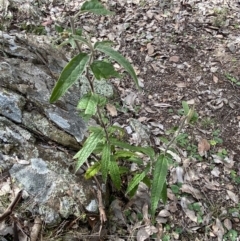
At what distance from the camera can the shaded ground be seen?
288cm

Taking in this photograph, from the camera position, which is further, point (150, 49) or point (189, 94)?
point (150, 49)

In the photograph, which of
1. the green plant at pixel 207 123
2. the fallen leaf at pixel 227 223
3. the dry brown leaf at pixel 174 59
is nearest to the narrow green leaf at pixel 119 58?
the fallen leaf at pixel 227 223

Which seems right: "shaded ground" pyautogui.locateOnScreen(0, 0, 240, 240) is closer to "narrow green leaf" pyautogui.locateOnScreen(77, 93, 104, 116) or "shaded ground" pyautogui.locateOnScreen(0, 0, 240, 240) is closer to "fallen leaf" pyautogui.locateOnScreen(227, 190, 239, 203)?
"fallen leaf" pyautogui.locateOnScreen(227, 190, 239, 203)

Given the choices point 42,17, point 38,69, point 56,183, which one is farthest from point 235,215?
point 42,17

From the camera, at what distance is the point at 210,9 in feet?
16.1

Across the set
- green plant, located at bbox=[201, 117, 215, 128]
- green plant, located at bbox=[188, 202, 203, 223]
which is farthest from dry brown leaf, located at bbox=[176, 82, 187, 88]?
green plant, located at bbox=[188, 202, 203, 223]

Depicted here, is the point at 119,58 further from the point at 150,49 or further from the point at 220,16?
the point at 220,16

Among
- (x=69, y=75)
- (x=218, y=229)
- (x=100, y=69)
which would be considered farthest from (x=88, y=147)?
(x=218, y=229)

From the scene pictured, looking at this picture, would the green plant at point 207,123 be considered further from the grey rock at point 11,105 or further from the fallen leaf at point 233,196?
the grey rock at point 11,105

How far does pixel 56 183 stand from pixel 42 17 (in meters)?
2.96

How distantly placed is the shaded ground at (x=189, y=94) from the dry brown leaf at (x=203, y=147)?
4 cm

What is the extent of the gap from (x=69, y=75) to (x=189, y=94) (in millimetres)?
2543

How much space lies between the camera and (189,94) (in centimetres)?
391

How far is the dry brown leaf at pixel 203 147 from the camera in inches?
131
